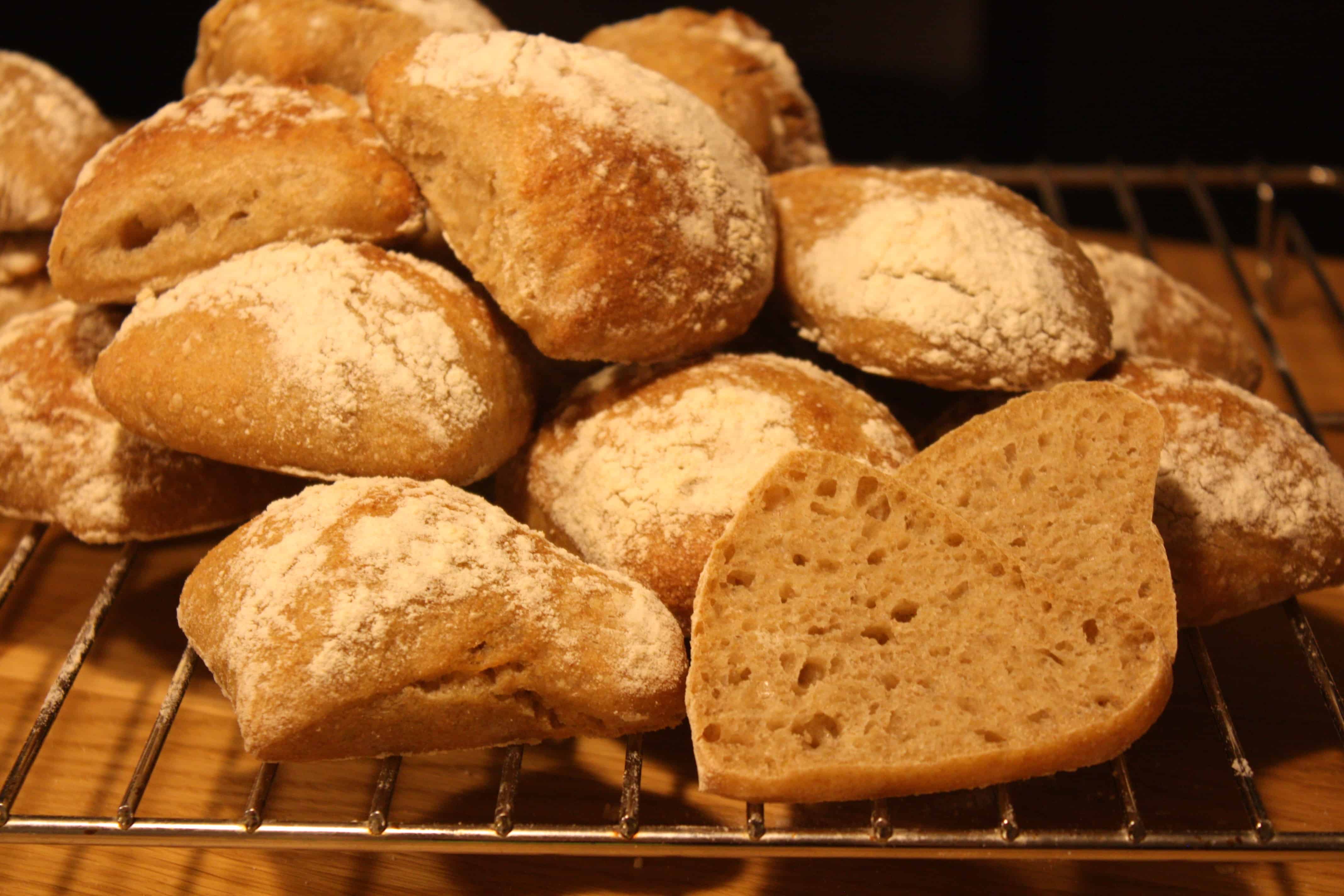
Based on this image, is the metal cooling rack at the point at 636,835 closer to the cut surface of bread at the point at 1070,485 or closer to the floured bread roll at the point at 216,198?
the cut surface of bread at the point at 1070,485

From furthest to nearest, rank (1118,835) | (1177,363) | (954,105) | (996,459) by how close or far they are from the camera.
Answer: (954,105) → (1177,363) → (996,459) → (1118,835)

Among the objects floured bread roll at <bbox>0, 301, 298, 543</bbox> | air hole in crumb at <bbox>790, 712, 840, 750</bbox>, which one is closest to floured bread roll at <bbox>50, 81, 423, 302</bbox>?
floured bread roll at <bbox>0, 301, 298, 543</bbox>

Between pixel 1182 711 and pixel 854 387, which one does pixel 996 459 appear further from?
pixel 1182 711

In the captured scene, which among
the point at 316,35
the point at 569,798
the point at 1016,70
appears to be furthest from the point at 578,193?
the point at 1016,70

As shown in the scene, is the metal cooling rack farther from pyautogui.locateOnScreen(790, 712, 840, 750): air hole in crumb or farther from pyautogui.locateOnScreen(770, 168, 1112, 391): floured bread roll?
pyautogui.locateOnScreen(770, 168, 1112, 391): floured bread roll

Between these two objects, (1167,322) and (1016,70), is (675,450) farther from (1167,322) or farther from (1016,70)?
(1016,70)

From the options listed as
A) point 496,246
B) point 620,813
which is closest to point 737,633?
point 620,813

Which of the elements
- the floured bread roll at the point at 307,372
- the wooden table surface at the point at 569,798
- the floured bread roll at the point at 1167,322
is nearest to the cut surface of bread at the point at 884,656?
the wooden table surface at the point at 569,798
